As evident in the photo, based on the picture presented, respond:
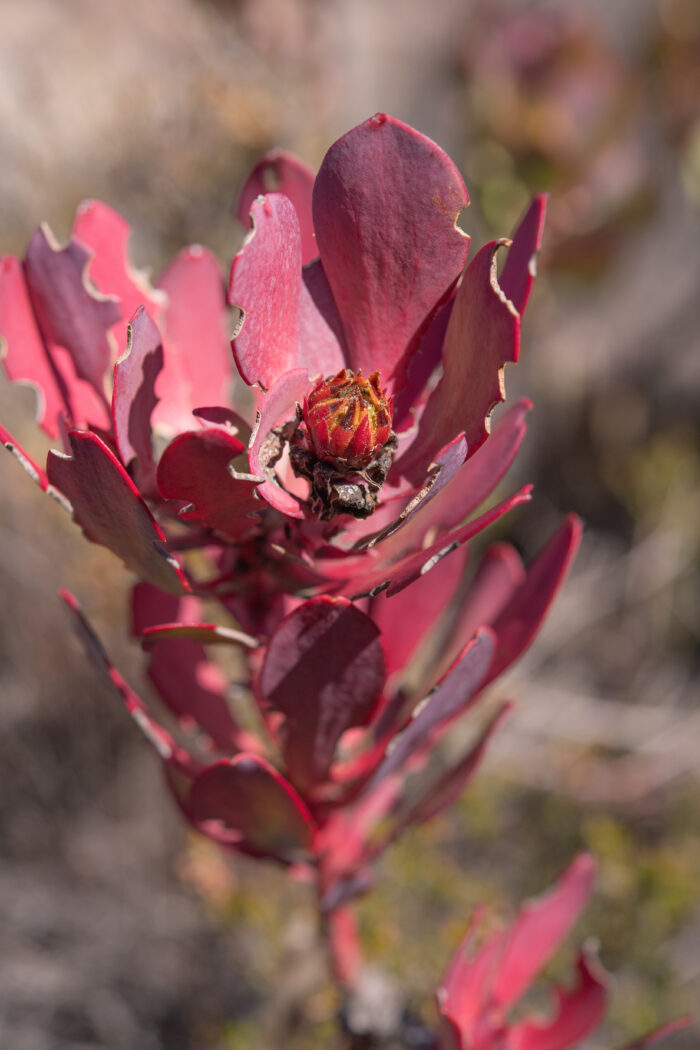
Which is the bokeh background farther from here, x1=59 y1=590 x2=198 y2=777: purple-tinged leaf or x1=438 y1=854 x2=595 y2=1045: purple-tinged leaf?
x1=59 y1=590 x2=198 y2=777: purple-tinged leaf

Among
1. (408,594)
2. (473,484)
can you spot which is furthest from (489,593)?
(473,484)

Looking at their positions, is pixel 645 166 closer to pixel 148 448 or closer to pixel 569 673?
pixel 569 673

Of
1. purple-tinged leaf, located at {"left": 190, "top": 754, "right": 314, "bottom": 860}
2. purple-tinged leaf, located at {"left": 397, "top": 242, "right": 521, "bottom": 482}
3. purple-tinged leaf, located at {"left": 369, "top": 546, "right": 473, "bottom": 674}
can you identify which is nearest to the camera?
purple-tinged leaf, located at {"left": 397, "top": 242, "right": 521, "bottom": 482}

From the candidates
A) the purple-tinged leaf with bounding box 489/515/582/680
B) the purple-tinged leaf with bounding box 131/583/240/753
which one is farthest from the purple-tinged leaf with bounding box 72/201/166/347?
Result: the purple-tinged leaf with bounding box 489/515/582/680

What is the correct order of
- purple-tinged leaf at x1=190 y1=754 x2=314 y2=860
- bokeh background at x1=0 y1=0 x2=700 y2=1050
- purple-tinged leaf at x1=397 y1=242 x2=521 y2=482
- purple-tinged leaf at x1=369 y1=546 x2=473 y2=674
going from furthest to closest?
bokeh background at x1=0 y1=0 x2=700 y2=1050 → purple-tinged leaf at x1=369 y1=546 x2=473 y2=674 → purple-tinged leaf at x1=190 y1=754 x2=314 y2=860 → purple-tinged leaf at x1=397 y1=242 x2=521 y2=482

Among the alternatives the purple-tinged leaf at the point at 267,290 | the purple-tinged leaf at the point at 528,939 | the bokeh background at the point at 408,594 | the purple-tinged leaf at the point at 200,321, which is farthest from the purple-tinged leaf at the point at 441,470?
the bokeh background at the point at 408,594

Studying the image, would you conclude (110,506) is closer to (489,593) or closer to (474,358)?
(474,358)

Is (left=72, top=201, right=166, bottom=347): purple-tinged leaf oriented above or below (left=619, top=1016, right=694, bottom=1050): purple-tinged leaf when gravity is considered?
above

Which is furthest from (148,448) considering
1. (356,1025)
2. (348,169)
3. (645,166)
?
(645,166)
